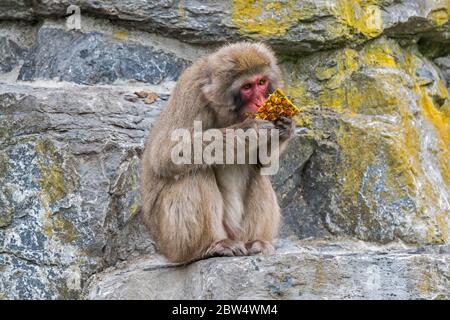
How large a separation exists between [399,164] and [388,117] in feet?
1.31

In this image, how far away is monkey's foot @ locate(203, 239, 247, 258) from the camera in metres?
5.45

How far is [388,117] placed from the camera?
669 centimetres

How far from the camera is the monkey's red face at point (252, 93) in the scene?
18.0ft

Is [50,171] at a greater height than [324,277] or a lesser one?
greater

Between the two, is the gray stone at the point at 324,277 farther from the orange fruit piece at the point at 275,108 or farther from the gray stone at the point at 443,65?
the gray stone at the point at 443,65

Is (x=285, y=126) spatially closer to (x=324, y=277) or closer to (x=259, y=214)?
(x=259, y=214)

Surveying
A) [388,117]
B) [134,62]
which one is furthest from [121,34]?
[388,117]

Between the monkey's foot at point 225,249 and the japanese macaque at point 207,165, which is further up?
the japanese macaque at point 207,165

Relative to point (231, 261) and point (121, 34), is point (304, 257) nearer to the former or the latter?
point (231, 261)

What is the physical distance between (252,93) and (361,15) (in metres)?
1.85

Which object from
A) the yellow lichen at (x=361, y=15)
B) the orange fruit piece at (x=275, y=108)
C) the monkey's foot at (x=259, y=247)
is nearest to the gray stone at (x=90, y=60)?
the yellow lichen at (x=361, y=15)

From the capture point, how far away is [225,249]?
5453 millimetres

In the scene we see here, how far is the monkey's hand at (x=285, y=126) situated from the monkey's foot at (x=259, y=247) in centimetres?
68

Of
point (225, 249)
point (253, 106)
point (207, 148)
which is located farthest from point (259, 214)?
point (253, 106)
